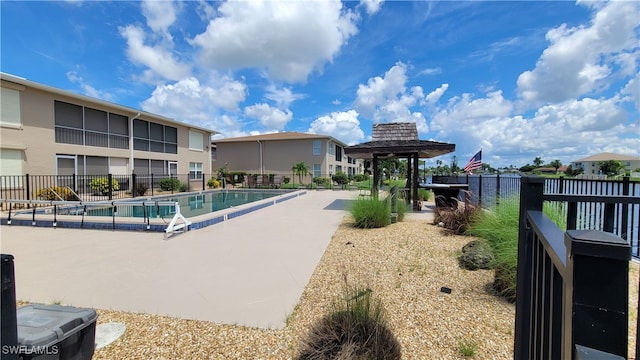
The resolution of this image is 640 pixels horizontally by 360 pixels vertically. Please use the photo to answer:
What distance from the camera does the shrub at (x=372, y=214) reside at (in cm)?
779

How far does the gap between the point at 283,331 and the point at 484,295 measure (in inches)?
103

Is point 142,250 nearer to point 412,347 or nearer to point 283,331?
point 283,331

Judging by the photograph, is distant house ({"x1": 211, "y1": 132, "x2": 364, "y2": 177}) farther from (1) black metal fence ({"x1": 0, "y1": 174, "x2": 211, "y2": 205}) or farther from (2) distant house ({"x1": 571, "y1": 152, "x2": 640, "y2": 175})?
(2) distant house ({"x1": 571, "y1": 152, "x2": 640, "y2": 175})

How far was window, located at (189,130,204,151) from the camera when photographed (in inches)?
1017

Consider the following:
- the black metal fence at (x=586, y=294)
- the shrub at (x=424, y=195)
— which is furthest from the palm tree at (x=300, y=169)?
the black metal fence at (x=586, y=294)

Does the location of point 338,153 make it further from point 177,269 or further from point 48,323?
point 48,323

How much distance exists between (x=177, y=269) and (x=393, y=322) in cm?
367

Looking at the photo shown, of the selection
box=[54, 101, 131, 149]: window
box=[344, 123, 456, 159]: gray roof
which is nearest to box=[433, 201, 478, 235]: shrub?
box=[344, 123, 456, 159]: gray roof

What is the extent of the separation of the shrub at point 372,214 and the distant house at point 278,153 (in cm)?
2319

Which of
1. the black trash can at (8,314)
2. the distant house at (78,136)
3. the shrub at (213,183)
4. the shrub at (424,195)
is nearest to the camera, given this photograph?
→ the black trash can at (8,314)

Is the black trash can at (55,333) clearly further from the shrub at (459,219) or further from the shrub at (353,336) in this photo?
the shrub at (459,219)

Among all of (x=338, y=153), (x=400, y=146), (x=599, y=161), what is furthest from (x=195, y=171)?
(x=599, y=161)

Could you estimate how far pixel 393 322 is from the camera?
3049 mm

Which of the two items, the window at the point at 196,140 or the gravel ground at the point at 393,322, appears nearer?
the gravel ground at the point at 393,322
